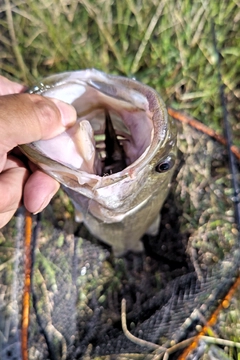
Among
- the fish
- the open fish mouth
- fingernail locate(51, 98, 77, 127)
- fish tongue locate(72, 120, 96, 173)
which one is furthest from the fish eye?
fingernail locate(51, 98, 77, 127)

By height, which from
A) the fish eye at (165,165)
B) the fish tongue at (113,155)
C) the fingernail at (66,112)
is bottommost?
the fish tongue at (113,155)

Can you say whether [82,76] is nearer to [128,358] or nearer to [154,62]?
[154,62]

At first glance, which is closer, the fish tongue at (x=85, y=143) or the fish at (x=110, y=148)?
the fish at (x=110, y=148)

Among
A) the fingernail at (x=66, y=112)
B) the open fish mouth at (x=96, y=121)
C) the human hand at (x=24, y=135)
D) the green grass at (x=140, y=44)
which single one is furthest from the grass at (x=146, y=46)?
the fingernail at (x=66, y=112)

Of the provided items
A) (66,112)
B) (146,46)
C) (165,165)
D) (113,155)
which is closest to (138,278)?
(113,155)

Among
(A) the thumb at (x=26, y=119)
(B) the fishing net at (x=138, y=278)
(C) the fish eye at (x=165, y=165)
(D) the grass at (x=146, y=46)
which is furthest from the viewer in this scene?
(D) the grass at (x=146, y=46)

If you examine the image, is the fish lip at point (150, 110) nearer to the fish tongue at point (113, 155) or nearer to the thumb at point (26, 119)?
the thumb at point (26, 119)

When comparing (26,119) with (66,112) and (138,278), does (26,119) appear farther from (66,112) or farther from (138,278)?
(138,278)

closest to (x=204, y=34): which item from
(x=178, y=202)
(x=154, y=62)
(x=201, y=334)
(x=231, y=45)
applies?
(x=231, y=45)
